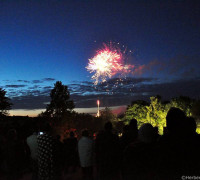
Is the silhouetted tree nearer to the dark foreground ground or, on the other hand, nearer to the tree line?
the tree line

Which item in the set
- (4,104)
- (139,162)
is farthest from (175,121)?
(4,104)

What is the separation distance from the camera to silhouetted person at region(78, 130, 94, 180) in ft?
20.6

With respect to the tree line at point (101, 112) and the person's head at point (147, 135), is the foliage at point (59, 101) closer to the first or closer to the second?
the tree line at point (101, 112)

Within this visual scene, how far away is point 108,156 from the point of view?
18.1 ft

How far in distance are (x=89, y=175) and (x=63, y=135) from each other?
81.3 ft

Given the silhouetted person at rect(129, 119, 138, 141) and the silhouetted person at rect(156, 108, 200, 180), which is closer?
the silhouetted person at rect(156, 108, 200, 180)

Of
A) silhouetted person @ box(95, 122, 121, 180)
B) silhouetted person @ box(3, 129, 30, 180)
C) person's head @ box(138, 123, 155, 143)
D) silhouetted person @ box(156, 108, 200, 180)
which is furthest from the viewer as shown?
silhouetted person @ box(3, 129, 30, 180)

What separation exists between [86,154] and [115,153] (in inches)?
42.4

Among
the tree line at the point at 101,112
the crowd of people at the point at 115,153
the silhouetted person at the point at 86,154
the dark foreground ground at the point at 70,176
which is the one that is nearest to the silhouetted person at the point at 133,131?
the crowd of people at the point at 115,153

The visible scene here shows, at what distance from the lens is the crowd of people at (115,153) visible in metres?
2.57

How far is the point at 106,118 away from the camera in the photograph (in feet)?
167

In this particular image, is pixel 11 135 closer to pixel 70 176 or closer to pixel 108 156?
pixel 108 156

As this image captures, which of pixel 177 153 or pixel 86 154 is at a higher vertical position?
pixel 177 153

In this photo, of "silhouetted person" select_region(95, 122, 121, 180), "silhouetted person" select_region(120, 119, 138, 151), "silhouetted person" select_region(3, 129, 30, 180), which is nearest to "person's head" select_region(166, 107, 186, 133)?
"silhouetted person" select_region(95, 122, 121, 180)
